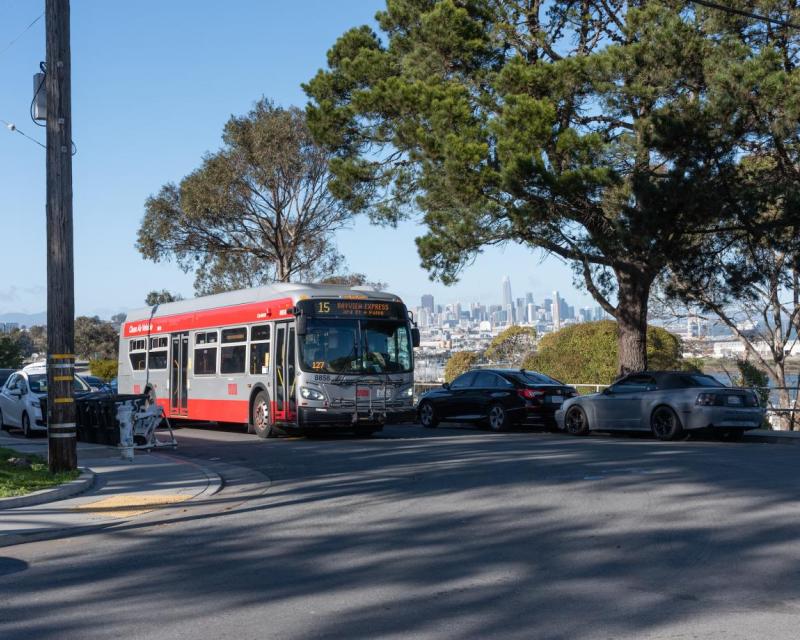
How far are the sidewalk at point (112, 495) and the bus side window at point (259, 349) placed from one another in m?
4.52

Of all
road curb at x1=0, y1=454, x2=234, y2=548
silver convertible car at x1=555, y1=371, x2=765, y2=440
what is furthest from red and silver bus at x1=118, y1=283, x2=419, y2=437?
road curb at x1=0, y1=454, x2=234, y2=548

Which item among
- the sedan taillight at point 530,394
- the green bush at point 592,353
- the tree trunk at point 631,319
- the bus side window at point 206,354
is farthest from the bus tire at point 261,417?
the green bush at point 592,353

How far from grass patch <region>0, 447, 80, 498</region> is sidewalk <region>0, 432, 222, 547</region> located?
45 centimetres

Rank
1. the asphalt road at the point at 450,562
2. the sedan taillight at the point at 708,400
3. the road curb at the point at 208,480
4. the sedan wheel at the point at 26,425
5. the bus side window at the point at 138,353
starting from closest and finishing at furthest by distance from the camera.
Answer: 1. the asphalt road at the point at 450,562
2. the road curb at the point at 208,480
3. the sedan taillight at the point at 708,400
4. the sedan wheel at the point at 26,425
5. the bus side window at the point at 138,353

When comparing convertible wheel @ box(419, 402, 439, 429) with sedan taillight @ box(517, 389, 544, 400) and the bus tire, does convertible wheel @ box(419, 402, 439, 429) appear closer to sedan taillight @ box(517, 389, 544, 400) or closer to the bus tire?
sedan taillight @ box(517, 389, 544, 400)

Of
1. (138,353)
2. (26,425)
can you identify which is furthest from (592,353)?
Result: (26,425)

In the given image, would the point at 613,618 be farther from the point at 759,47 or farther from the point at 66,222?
the point at 759,47

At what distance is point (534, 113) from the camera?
24.2 m

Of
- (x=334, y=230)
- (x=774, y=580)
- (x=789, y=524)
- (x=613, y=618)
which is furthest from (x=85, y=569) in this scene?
(x=334, y=230)

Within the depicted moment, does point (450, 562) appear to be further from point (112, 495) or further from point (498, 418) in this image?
point (498, 418)

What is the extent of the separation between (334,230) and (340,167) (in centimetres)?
1396

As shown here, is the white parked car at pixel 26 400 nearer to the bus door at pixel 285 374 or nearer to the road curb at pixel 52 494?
the bus door at pixel 285 374

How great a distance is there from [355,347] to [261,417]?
299 centimetres

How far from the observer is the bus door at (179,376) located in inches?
1035
